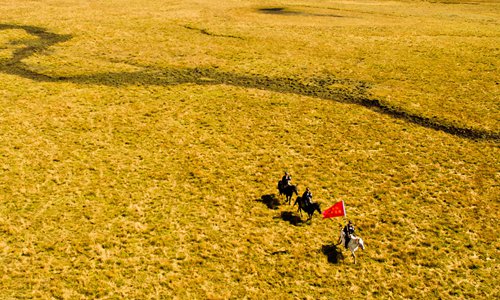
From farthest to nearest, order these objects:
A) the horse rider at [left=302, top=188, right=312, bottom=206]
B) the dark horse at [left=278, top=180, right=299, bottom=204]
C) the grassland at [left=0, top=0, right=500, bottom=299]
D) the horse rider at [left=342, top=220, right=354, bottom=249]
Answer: the dark horse at [left=278, top=180, right=299, bottom=204] → the horse rider at [left=302, top=188, right=312, bottom=206] → the horse rider at [left=342, top=220, right=354, bottom=249] → the grassland at [left=0, top=0, right=500, bottom=299]

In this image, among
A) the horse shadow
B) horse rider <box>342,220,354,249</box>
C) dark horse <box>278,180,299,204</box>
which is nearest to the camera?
horse rider <box>342,220,354,249</box>

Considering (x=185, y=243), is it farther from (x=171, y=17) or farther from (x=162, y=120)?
(x=171, y=17)

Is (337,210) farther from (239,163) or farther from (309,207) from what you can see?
(239,163)

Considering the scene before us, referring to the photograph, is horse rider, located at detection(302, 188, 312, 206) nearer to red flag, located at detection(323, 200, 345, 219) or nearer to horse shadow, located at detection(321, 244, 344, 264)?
red flag, located at detection(323, 200, 345, 219)

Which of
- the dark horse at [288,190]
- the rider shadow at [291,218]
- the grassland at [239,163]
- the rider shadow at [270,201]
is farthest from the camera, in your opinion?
the rider shadow at [270,201]

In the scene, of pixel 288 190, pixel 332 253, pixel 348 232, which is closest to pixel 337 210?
pixel 348 232

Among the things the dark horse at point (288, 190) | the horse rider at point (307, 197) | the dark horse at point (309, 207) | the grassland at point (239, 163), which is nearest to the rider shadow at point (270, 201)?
the grassland at point (239, 163)

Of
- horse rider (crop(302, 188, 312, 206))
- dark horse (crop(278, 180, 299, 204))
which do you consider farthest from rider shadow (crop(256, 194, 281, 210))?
horse rider (crop(302, 188, 312, 206))

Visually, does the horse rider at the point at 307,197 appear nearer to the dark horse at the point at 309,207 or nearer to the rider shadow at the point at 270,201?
the dark horse at the point at 309,207
